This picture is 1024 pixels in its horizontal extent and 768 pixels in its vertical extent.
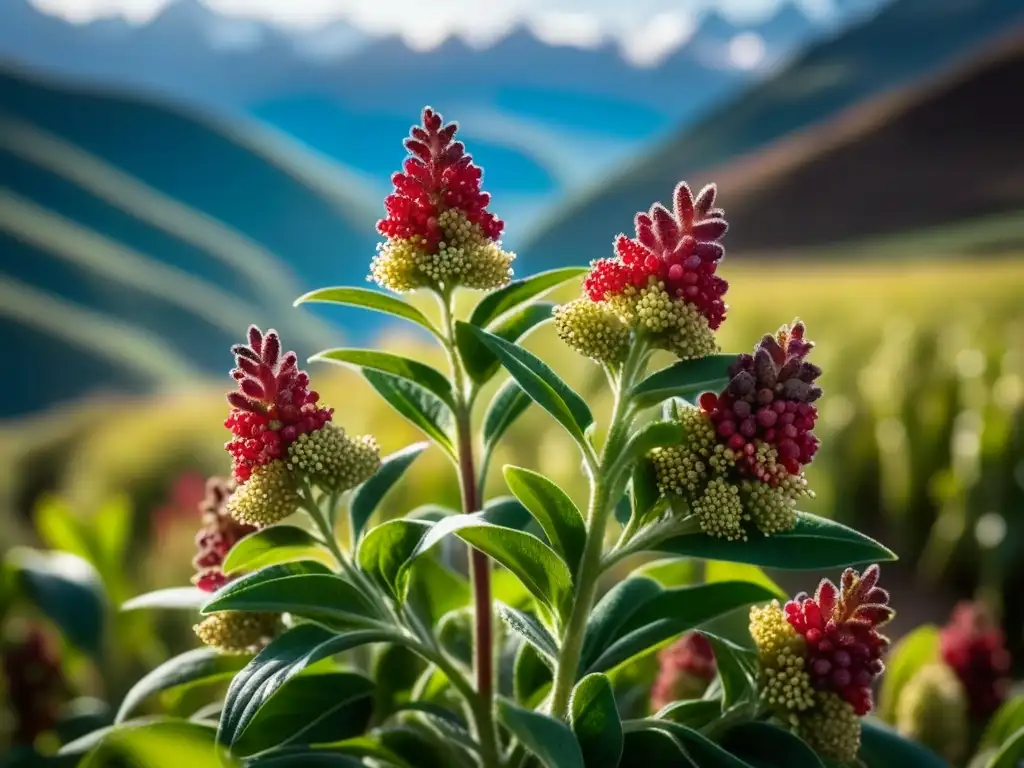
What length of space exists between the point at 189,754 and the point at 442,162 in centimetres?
35

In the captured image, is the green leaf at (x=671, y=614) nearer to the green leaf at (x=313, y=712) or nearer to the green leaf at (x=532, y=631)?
the green leaf at (x=532, y=631)

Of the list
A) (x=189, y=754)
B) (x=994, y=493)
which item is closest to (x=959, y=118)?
(x=994, y=493)

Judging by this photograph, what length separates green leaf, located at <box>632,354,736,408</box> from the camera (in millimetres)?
541

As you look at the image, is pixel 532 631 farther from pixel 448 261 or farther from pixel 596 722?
pixel 448 261

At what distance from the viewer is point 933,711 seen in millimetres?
1099

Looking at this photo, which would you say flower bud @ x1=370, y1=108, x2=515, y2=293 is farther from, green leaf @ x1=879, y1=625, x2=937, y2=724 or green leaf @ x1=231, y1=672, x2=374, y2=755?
green leaf @ x1=879, y1=625, x2=937, y2=724

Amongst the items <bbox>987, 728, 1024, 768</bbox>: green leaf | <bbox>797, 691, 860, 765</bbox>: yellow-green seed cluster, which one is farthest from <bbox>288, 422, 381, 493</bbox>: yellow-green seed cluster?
<bbox>987, 728, 1024, 768</bbox>: green leaf

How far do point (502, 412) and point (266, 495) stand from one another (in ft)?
0.65

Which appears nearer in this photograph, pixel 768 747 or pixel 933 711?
pixel 768 747

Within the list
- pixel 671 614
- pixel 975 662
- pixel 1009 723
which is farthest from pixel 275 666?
pixel 975 662

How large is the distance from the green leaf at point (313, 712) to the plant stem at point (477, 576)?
79 millimetres

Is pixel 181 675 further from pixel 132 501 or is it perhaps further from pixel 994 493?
pixel 132 501

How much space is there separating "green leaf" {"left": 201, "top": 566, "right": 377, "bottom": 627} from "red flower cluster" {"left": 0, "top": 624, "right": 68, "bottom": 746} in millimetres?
826

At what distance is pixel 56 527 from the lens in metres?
1.51
